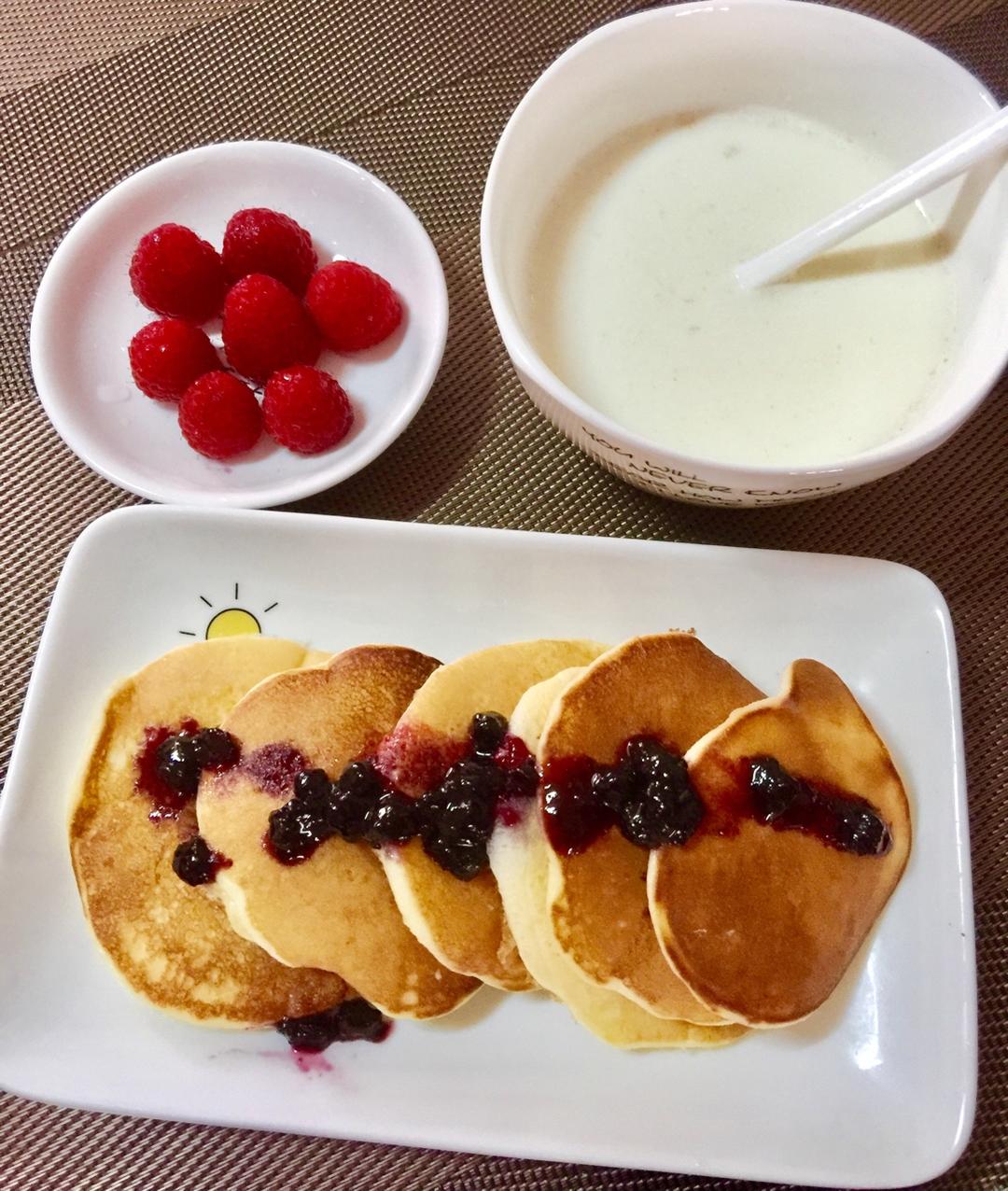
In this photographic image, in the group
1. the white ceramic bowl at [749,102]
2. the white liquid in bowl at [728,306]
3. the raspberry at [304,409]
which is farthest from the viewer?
the raspberry at [304,409]

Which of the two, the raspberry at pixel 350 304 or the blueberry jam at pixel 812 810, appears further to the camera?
the raspberry at pixel 350 304

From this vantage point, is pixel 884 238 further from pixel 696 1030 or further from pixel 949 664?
pixel 696 1030

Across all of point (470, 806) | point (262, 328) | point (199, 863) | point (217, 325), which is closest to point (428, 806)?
point (470, 806)

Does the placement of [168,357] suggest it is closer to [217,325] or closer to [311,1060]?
[217,325]

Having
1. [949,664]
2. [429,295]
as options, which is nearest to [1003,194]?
[949,664]

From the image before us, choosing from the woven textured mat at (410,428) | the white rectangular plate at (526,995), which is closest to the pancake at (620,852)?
the white rectangular plate at (526,995)

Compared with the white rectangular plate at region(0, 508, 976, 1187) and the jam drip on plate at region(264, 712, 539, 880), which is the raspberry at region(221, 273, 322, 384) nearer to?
the white rectangular plate at region(0, 508, 976, 1187)

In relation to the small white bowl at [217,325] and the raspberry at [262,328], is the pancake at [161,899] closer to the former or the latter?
the small white bowl at [217,325]

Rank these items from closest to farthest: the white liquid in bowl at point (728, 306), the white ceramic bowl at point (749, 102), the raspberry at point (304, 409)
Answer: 1. the white ceramic bowl at point (749, 102)
2. the white liquid in bowl at point (728, 306)
3. the raspberry at point (304, 409)
